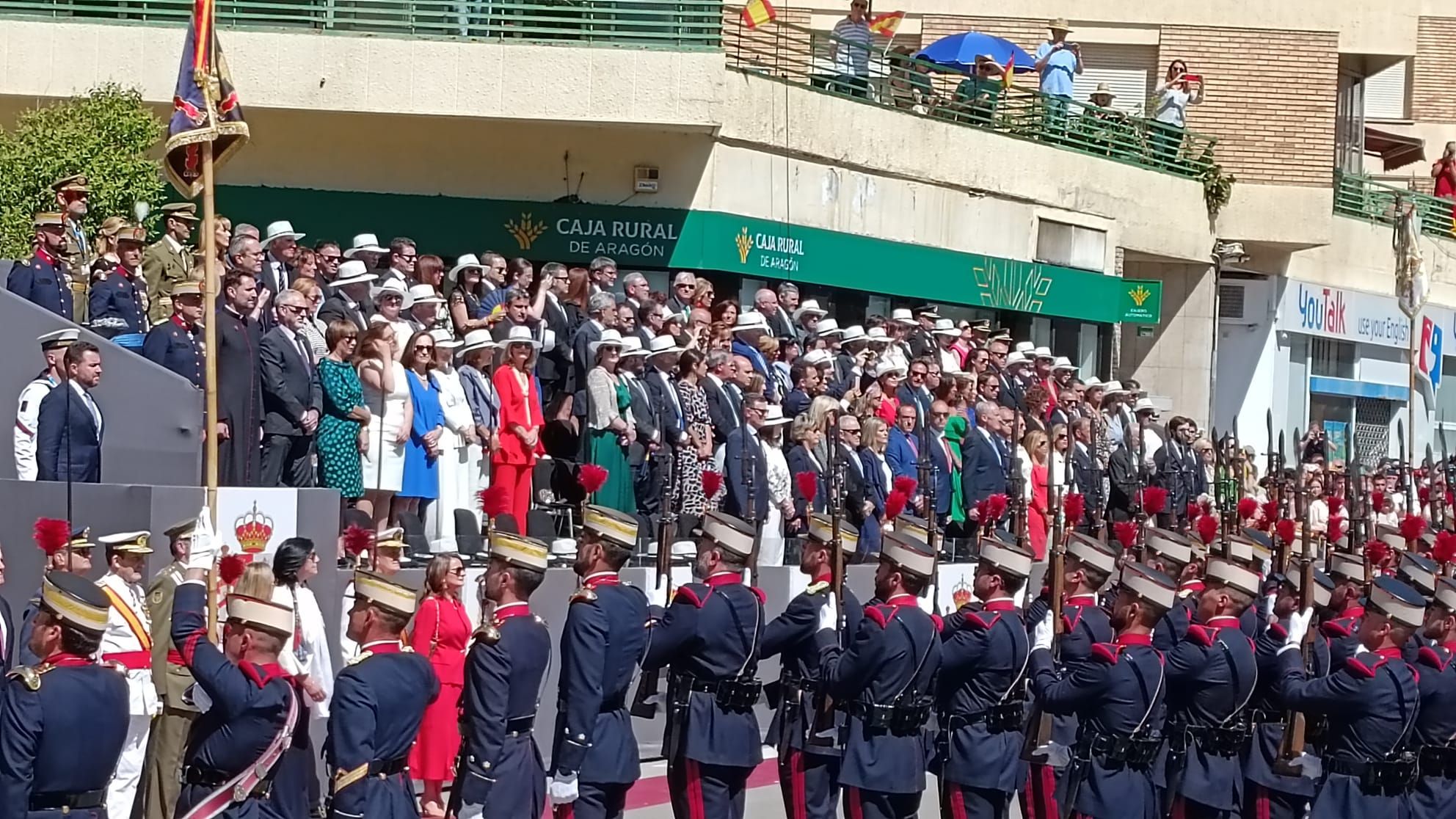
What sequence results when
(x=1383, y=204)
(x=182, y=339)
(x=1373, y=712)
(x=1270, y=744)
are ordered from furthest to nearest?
(x=1383, y=204)
(x=182, y=339)
(x=1270, y=744)
(x=1373, y=712)

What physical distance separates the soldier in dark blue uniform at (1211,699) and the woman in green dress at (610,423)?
4862 millimetres

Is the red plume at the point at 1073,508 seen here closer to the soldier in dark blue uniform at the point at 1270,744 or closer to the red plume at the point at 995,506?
the red plume at the point at 995,506

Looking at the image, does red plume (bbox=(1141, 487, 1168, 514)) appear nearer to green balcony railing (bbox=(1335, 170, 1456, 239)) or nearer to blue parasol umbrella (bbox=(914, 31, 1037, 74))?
blue parasol umbrella (bbox=(914, 31, 1037, 74))

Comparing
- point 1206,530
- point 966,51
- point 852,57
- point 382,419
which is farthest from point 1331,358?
point 382,419

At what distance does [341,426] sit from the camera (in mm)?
14117

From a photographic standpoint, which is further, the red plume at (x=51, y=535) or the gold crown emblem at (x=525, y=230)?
the gold crown emblem at (x=525, y=230)

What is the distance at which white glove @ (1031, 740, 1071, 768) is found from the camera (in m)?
12.3

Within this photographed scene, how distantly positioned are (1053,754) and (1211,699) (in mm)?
873

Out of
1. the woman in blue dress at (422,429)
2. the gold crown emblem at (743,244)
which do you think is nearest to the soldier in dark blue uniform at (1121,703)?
the woman in blue dress at (422,429)

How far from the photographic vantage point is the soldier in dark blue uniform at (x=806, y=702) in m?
12.2

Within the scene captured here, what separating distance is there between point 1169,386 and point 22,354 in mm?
21387

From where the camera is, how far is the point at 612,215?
74.6 feet

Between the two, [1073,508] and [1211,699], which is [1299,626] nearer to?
[1073,508]

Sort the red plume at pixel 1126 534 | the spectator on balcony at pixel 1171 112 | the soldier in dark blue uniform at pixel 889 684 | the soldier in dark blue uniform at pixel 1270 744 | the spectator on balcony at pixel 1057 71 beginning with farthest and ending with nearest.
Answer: the spectator on balcony at pixel 1171 112 < the spectator on balcony at pixel 1057 71 < the red plume at pixel 1126 534 < the soldier in dark blue uniform at pixel 1270 744 < the soldier in dark blue uniform at pixel 889 684
